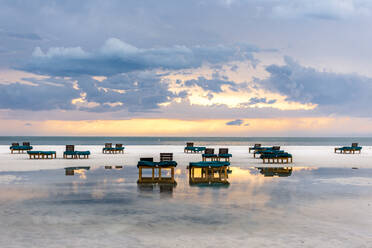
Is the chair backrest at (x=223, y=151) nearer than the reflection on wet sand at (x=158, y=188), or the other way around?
the reflection on wet sand at (x=158, y=188)

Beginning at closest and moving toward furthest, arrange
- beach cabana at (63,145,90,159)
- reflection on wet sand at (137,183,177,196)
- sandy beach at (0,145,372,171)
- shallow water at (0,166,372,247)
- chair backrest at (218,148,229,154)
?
shallow water at (0,166,372,247), reflection on wet sand at (137,183,177,196), sandy beach at (0,145,372,171), chair backrest at (218,148,229,154), beach cabana at (63,145,90,159)

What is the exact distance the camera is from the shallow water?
9.35 meters

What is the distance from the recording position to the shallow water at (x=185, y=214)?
9.35m

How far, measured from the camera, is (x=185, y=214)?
39.5ft

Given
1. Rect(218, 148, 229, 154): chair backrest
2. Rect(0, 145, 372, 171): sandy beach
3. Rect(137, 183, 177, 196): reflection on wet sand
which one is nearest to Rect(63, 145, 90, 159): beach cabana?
Rect(0, 145, 372, 171): sandy beach

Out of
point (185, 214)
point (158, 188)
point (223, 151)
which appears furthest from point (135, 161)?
point (185, 214)

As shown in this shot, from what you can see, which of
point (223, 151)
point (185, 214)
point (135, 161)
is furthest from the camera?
point (223, 151)

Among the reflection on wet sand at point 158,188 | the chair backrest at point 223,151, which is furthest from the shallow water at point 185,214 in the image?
the chair backrest at point 223,151

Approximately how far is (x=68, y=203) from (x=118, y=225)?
155 inches

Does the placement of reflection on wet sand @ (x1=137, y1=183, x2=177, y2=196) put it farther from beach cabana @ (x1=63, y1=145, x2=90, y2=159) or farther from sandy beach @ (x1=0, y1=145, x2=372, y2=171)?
beach cabana @ (x1=63, y1=145, x2=90, y2=159)

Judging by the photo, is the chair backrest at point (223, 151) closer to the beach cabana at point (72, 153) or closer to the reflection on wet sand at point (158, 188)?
the beach cabana at point (72, 153)

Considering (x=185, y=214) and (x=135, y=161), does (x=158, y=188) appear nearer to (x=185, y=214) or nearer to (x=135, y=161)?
(x=185, y=214)

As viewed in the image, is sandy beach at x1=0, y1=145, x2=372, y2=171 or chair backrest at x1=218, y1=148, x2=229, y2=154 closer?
sandy beach at x1=0, y1=145, x2=372, y2=171

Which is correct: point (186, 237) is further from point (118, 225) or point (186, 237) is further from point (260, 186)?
point (260, 186)
